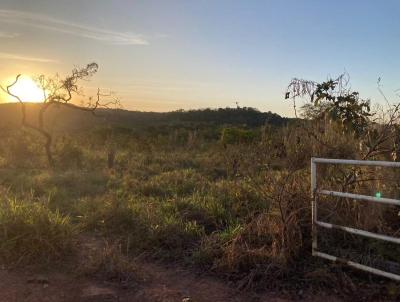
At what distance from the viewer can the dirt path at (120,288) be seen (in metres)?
4.94

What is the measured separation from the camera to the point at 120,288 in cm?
517

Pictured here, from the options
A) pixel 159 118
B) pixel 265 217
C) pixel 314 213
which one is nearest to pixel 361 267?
pixel 314 213

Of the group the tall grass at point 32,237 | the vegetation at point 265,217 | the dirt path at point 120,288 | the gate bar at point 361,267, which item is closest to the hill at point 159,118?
the vegetation at point 265,217

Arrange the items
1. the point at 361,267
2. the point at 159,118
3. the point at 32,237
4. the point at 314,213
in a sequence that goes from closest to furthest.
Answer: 1. the point at 361,267
2. the point at 314,213
3. the point at 32,237
4. the point at 159,118

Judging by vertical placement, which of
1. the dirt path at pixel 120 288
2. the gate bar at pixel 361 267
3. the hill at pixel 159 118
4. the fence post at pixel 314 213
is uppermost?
the hill at pixel 159 118

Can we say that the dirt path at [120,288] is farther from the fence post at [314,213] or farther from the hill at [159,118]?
the hill at [159,118]

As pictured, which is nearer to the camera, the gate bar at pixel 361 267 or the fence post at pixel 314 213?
the gate bar at pixel 361 267

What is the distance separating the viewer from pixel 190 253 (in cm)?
621

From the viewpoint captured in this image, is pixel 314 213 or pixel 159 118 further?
pixel 159 118

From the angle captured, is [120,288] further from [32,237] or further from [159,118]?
[159,118]

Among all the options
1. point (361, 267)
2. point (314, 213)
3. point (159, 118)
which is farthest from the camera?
point (159, 118)

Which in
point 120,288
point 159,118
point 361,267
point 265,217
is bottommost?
point 120,288

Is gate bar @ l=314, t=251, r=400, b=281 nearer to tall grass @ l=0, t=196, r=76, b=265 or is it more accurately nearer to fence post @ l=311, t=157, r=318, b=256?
fence post @ l=311, t=157, r=318, b=256

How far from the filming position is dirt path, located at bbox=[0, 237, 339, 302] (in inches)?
194
